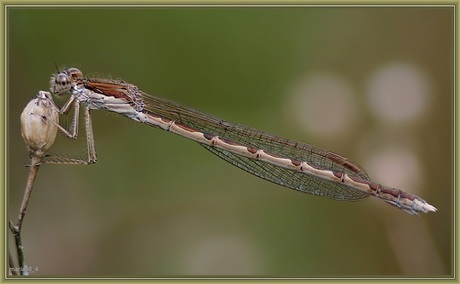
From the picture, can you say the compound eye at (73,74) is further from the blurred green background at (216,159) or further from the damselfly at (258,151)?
the blurred green background at (216,159)

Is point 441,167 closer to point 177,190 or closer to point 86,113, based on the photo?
point 177,190

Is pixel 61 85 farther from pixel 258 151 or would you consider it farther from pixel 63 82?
pixel 258 151

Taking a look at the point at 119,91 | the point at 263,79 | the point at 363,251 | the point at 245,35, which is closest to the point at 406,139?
the point at 363,251

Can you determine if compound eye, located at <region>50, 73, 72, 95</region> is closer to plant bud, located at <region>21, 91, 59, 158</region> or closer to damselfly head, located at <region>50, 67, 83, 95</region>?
damselfly head, located at <region>50, 67, 83, 95</region>

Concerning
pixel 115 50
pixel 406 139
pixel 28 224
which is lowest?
pixel 28 224

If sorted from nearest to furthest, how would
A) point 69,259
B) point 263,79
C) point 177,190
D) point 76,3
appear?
point 76,3, point 69,259, point 177,190, point 263,79

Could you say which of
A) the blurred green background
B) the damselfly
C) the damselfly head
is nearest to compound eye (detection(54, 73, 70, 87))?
the damselfly head
